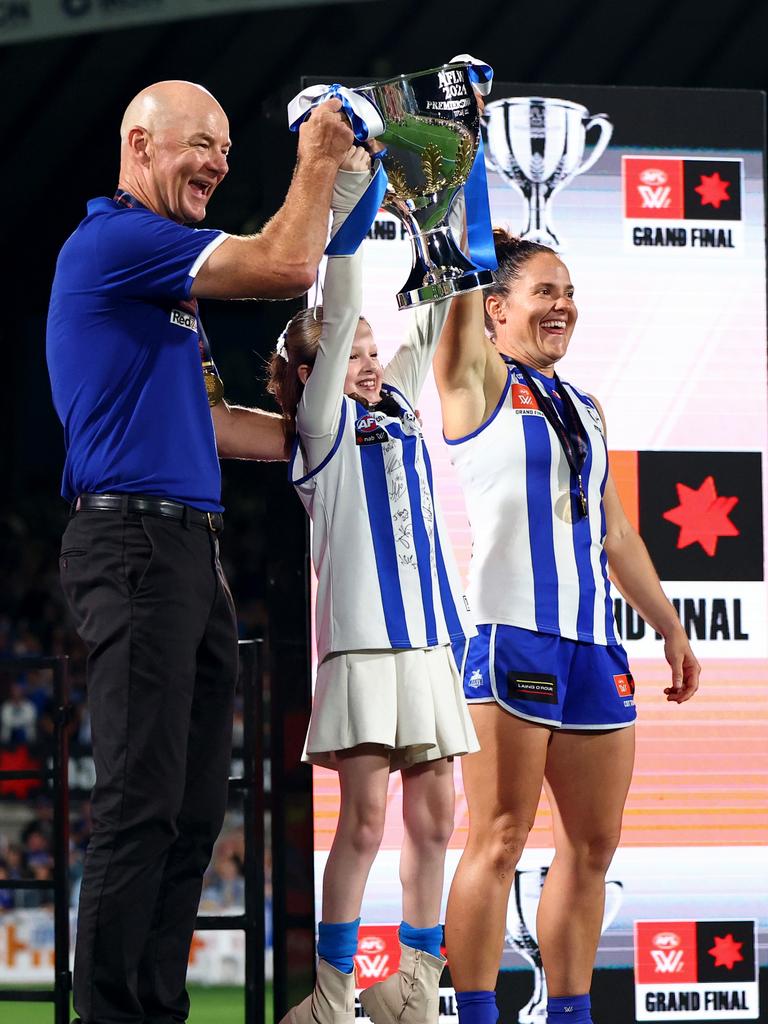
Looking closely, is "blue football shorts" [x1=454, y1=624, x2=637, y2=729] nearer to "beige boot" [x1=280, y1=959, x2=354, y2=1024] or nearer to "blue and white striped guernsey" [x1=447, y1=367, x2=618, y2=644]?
"blue and white striped guernsey" [x1=447, y1=367, x2=618, y2=644]

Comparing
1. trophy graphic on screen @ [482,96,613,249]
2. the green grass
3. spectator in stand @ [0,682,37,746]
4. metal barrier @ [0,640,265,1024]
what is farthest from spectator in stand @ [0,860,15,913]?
trophy graphic on screen @ [482,96,613,249]

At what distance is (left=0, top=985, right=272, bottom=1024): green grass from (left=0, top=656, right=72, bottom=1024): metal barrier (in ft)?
2.43

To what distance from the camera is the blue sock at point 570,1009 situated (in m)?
2.54

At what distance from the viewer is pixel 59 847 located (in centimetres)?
305

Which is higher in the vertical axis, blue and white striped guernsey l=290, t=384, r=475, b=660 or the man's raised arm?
the man's raised arm

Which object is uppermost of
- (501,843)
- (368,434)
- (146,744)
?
(368,434)

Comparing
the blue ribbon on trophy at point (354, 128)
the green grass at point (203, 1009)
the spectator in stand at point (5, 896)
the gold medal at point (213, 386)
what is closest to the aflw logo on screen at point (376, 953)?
the green grass at point (203, 1009)

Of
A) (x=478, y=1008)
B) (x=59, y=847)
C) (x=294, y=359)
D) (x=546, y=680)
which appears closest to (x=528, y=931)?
(x=478, y=1008)

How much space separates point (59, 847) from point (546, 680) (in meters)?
1.22

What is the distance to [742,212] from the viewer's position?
3.17 meters

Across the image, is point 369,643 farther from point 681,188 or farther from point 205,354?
point 681,188

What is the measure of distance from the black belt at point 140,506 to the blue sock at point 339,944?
739mm

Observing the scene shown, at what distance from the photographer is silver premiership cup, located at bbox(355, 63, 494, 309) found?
225 centimetres

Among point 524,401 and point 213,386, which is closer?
point 213,386
